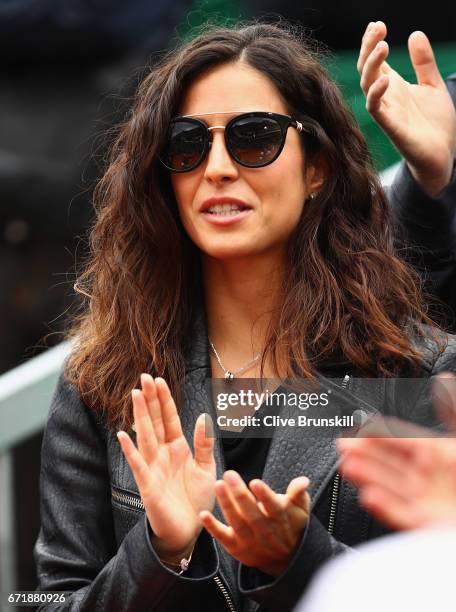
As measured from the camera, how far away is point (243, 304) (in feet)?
8.38

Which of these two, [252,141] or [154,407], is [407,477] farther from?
[252,141]

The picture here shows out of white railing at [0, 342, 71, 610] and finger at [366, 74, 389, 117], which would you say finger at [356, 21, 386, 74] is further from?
→ white railing at [0, 342, 71, 610]

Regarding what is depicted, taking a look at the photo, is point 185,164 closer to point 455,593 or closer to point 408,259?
point 408,259

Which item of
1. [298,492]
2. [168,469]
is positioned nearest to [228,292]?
[168,469]

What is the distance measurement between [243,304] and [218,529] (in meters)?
0.78

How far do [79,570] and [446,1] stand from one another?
121 inches

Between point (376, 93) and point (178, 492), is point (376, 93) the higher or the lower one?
the higher one

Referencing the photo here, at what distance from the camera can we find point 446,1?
4.55m

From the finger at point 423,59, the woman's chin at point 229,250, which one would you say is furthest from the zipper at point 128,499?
the finger at point 423,59

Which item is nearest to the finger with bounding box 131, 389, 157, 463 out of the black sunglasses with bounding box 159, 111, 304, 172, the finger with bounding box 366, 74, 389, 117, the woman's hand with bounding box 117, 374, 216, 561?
the woman's hand with bounding box 117, 374, 216, 561

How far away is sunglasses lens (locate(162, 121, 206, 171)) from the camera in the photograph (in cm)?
242

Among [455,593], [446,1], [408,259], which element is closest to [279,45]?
[408,259]

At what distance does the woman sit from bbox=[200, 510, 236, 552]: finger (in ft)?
0.95

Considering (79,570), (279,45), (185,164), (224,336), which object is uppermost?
(279,45)
